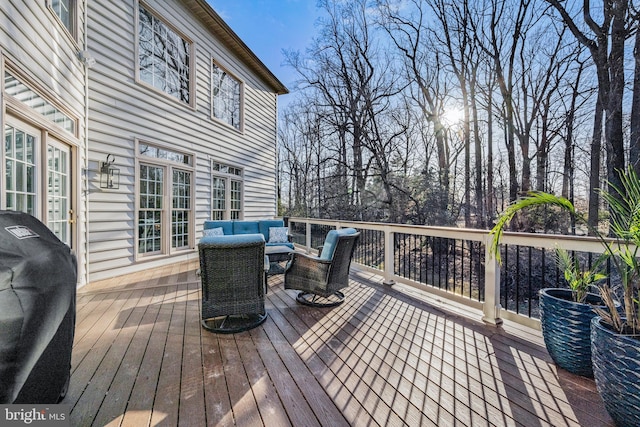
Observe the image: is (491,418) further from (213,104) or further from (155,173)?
(213,104)

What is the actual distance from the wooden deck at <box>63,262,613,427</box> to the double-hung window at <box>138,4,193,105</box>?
445cm

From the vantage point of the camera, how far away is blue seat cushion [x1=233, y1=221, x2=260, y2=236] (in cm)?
588

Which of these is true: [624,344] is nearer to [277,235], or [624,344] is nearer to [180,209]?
[277,235]

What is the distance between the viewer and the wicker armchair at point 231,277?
2.55 m

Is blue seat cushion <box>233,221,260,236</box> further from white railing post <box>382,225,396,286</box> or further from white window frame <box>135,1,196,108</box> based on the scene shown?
white railing post <box>382,225,396,286</box>

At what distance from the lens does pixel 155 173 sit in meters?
5.38

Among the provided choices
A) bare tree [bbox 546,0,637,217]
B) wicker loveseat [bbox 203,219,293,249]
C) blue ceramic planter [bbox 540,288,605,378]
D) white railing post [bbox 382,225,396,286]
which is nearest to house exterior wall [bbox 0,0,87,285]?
wicker loveseat [bbox 203,219,293,249]

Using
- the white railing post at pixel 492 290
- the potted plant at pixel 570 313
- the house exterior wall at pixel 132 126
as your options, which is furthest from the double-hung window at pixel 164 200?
the potted plant at pixel 570 313

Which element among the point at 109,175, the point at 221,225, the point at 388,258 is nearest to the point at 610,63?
the point at 388,258

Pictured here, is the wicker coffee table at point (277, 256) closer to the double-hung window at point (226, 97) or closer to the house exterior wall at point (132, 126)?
the house exterior wall at point (132, 126)

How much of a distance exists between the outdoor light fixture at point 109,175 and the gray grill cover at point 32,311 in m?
3.47

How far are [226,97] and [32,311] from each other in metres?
7.05

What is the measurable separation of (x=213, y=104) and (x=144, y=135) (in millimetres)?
2130

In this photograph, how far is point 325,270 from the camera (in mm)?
3246
